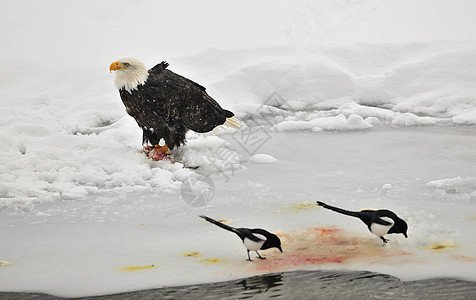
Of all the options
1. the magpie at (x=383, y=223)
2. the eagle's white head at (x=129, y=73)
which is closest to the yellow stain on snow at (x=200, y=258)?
the magpie at (x=383, y=223)

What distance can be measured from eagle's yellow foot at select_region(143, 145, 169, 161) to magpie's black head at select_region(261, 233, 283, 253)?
1.90 metres

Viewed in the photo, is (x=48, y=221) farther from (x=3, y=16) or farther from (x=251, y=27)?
(x=3, y=16)

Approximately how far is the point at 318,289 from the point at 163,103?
249cm

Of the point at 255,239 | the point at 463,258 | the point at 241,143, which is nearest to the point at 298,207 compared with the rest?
the point at 255,239

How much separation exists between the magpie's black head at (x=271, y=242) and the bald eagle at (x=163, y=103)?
205cm

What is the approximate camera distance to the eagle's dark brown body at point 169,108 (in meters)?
4.66

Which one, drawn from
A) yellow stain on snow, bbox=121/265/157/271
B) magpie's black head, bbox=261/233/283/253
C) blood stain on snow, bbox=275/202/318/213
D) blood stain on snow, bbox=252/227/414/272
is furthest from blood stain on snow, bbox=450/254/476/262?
yellow stain on snow, bbox=121/265/157/271

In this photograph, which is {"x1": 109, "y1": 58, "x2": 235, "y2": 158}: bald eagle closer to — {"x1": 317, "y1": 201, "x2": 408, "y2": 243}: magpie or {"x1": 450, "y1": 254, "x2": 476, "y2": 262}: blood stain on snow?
{"x1": 317, "y1": 201, "x2": 408, "y2": 243}: magpie

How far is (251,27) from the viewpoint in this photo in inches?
329

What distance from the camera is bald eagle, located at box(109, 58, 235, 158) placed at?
15.2ft

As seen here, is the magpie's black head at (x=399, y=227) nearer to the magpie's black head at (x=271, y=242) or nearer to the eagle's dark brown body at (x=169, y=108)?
the magpie's black head at (x=271, y=242)

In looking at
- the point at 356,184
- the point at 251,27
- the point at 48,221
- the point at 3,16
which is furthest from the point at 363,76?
the point at 3,16

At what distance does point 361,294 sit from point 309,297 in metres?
0.21

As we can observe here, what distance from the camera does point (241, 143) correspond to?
5.22 meters
